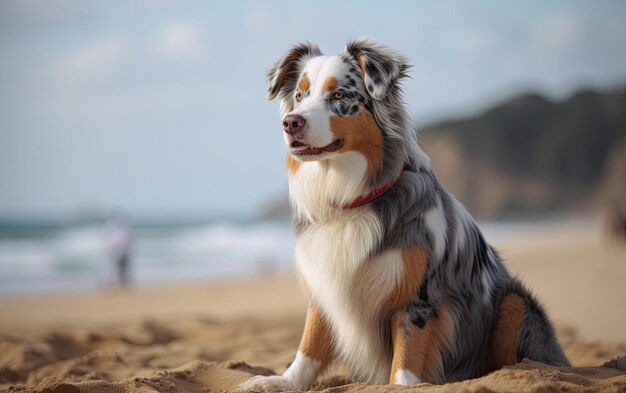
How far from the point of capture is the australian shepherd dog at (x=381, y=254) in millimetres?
3279

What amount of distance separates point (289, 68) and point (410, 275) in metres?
1.31

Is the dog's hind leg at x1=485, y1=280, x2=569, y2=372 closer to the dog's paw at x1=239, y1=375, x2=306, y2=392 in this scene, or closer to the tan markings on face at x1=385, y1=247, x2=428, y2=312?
the tan markings on face at x1=385, y1=247, x2=428, y2=312

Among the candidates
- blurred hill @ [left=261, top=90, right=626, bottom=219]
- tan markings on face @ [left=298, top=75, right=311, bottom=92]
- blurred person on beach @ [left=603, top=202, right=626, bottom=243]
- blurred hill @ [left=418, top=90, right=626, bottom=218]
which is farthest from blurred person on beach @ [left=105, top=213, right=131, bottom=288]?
blurred hill @ [left=418, top=90, right=626, bottom=218]

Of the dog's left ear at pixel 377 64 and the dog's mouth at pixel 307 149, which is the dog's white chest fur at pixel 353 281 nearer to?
the dog's mouth at pixel 307 149

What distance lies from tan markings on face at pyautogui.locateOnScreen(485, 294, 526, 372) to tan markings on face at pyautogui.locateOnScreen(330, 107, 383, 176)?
40.0 inches

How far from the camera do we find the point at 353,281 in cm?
334

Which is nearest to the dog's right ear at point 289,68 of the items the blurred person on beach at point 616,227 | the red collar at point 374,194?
the red collar at point 374,194

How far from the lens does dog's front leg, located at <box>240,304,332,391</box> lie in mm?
3588

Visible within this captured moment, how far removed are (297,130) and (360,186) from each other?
426 mm

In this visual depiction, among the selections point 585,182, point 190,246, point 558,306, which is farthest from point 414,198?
point 585,182

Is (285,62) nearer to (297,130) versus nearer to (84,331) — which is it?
(297,130)

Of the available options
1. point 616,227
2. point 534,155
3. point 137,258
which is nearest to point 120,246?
point 137,258

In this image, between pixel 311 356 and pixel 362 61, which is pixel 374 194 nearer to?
pixel 362 61

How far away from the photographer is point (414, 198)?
131 inches
